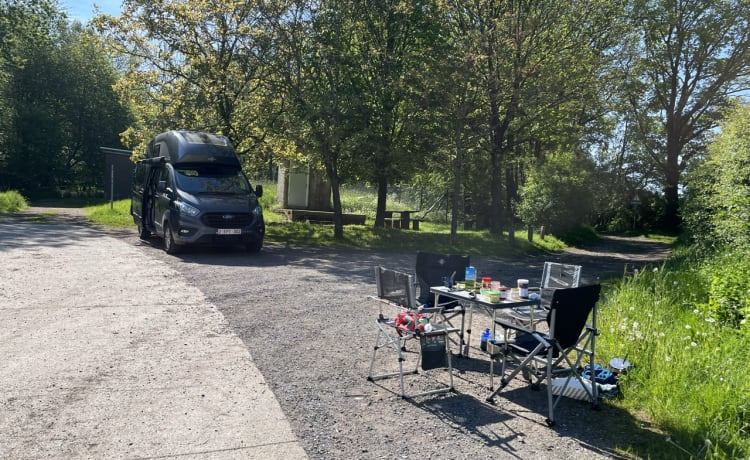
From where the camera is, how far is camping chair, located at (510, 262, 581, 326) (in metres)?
5.72

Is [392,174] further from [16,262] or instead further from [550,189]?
[16,262]

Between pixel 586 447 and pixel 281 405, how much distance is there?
2.27 meters

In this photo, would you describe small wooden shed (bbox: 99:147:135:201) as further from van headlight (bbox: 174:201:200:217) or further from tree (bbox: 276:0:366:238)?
van headlight (bbox: 174:201:200:217)

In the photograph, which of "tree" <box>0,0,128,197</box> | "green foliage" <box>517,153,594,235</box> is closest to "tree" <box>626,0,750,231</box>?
"green foliage" <box>517,153,594,235</box>

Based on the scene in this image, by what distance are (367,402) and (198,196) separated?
29.7 ft

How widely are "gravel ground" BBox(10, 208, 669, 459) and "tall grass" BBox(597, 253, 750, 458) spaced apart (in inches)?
10.4

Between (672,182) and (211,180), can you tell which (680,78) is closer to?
(672,182)

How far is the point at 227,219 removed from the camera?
1230 centimetres

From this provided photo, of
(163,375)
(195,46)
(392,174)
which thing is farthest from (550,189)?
(163,375)

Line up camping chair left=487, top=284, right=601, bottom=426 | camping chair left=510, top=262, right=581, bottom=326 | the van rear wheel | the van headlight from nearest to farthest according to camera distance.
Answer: camping chair left=487, top=284, right=601, bottom=426
camping chair left=510, top=262, right=581, bottom=326
the van headlight
the van rear wheel

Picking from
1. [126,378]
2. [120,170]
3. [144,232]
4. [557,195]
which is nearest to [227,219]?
[144,232]

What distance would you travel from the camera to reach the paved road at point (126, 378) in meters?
3.56

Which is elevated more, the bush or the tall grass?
the bush

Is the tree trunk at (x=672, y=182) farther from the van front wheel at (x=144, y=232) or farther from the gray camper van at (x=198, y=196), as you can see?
the van front wheel at (x=144, y=232)
